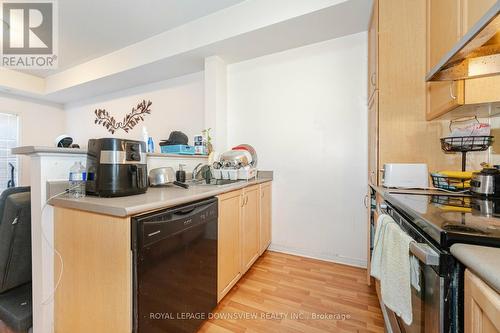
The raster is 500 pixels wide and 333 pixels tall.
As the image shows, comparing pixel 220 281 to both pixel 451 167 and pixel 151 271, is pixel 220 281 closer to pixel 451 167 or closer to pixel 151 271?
pixel 151 271

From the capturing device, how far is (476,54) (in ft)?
2.93

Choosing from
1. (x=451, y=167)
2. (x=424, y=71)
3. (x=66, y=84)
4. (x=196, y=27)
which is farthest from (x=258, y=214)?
(x=66, y=84)

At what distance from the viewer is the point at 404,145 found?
4.81 feet

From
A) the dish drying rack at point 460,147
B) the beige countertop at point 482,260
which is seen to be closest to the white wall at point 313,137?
the dish drying rack at point 460,147

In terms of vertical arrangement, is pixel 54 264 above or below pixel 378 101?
below

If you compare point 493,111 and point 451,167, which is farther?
point 451,167

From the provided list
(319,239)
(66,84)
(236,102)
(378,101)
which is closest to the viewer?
(378,101)

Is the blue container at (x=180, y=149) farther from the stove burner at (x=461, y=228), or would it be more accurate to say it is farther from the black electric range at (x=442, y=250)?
the stove burner at (x=461, y=228)

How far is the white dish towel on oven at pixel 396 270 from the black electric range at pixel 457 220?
0.28ft

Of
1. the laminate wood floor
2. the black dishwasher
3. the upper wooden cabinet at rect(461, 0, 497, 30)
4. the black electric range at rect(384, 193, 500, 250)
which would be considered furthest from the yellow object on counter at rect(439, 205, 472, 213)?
the black dishwasher

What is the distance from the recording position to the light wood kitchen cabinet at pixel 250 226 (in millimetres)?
1713

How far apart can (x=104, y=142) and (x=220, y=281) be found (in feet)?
3.65

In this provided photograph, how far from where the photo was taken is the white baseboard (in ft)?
6.61

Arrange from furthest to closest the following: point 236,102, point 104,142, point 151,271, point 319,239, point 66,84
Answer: point 66,84
point 236,102
point 319,239
point 104,142
point 151,271
